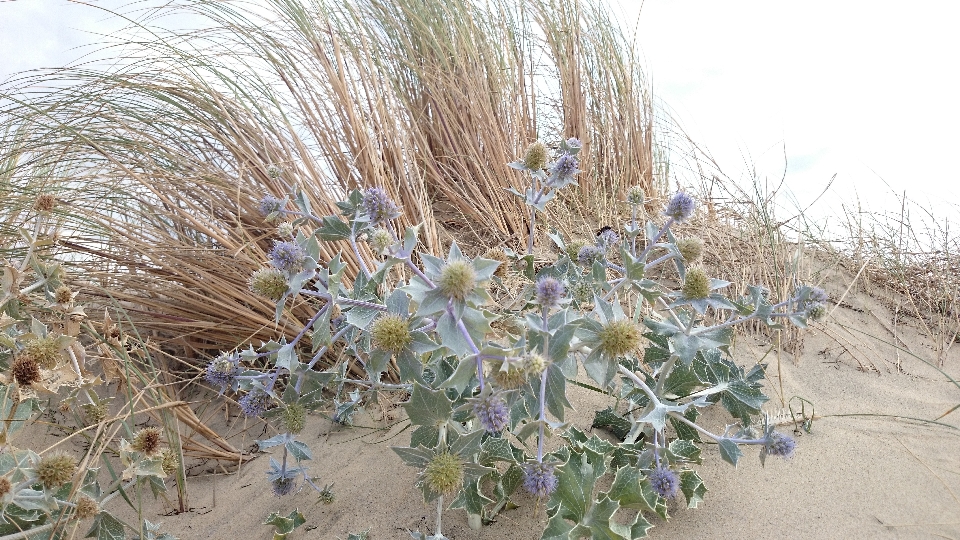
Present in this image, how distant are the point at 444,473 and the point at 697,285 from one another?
24.1 inches

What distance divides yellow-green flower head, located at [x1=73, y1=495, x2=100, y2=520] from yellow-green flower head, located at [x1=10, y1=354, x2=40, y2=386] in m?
0.25

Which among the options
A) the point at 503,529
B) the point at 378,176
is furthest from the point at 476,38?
the point at 503,529

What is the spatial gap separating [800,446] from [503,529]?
840 millimetres

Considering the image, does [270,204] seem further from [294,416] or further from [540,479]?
[540,479]

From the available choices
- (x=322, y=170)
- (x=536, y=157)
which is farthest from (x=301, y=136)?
(x=536, y=157)

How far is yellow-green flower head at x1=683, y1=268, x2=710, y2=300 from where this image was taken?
1.23 m

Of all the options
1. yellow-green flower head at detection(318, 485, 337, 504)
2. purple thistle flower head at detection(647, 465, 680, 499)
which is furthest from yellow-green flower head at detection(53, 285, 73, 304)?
purple thistle flower head at detection(647, 465, 680, 499)

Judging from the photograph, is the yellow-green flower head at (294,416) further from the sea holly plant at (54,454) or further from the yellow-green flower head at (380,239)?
the yellow-green flower head at (380,239)

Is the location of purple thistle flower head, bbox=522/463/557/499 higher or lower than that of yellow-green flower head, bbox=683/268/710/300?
lower

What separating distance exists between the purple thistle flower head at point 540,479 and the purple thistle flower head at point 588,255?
604 millimetres

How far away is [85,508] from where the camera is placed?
1176mm

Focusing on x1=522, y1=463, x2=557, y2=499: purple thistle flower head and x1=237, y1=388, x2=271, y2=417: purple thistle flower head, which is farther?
x1=237, y1=388, x2=271, y2=417: purple thistle flower head

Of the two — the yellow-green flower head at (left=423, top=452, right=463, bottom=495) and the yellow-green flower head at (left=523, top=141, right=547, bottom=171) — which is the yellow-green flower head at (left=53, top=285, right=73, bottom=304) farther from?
the yellow-green flower head at (left=523, top=141, right=547, bottom=171)

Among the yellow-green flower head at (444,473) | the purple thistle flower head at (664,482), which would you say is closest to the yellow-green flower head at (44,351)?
the yellow-green flower head at (444,473)
